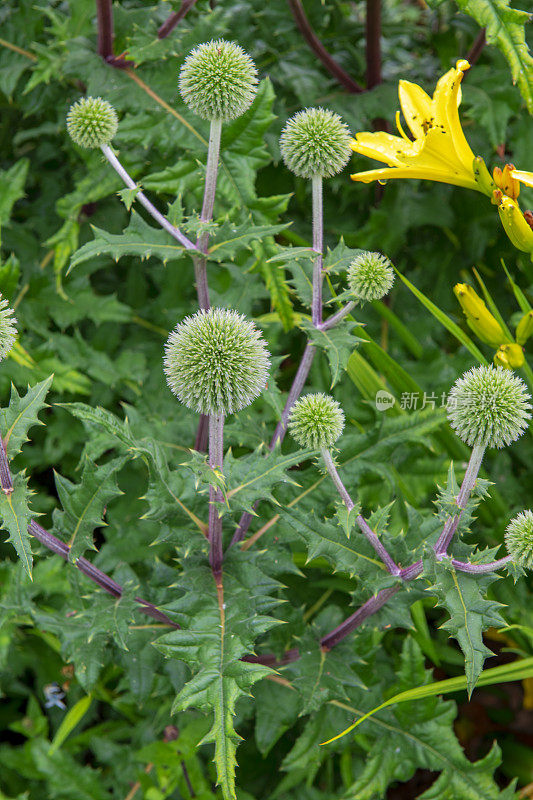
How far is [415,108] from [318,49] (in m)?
0.68

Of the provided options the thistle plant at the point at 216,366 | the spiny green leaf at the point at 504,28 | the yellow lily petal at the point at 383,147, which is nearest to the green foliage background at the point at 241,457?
the spiny green leaf at the point at 504,28

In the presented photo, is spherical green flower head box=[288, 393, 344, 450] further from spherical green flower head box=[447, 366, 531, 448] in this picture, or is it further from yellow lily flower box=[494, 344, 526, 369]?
yellow lily flower box=[494, 344, 526, 369]

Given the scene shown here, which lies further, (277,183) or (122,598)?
(277,183)

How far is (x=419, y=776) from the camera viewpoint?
83.7 inches

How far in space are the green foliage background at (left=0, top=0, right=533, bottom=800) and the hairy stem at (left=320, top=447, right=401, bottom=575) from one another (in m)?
0.04

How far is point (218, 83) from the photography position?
1.29 m

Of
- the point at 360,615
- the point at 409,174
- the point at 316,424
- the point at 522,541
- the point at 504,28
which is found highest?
the point at 504,28

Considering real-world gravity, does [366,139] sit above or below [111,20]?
below

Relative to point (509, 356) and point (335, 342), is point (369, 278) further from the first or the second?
point (509, 356)

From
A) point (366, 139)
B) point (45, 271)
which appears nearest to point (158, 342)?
point (45, 271)

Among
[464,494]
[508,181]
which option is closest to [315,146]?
[508,181]

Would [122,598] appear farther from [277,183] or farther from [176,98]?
[277,183]

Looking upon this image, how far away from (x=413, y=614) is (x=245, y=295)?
0.98 meters

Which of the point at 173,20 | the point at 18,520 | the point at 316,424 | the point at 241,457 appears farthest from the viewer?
the point at 173,20
